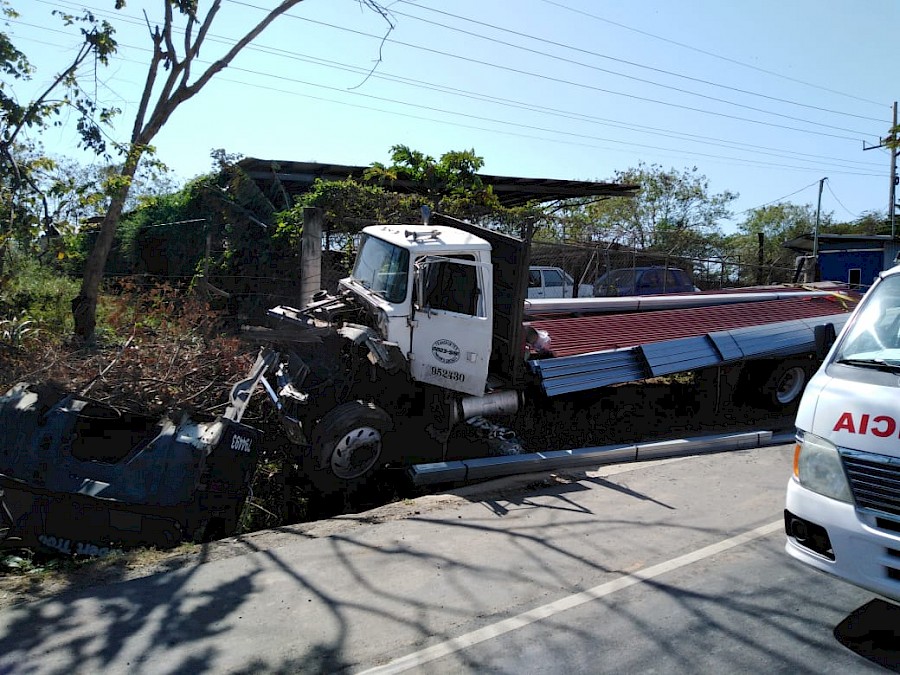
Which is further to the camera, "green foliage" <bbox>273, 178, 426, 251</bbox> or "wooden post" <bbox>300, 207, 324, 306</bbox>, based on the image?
"green foliage" <bbox>273, 178, 426, 251</bbox>

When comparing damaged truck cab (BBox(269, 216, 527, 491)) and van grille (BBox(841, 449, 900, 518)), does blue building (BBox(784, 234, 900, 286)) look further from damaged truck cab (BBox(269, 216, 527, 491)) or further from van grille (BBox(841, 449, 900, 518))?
van grille (BBox(841, 449, 900, 518))

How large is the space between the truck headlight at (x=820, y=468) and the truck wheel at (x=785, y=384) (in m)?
7.33

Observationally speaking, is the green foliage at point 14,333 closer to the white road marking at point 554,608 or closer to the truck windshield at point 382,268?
the truck windshield at point 382,268

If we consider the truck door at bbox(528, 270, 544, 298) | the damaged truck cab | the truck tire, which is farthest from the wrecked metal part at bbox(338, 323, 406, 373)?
the truck door at bbox(528, 270, 544, 298)

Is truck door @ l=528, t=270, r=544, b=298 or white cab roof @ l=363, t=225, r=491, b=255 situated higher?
white cab roof @ l=363, t=225, r=491, b=255

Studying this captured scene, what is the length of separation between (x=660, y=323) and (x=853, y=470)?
278 inches

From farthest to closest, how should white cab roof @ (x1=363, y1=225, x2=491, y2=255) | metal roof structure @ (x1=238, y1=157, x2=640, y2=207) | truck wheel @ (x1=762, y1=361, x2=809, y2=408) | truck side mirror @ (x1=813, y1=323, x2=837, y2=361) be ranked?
metal roof structure @ (x1=238, y1=157, x2=640, y2=207)
truck wheel @ (x1=762, y1=361, x2=809, y2=408)
white cab roof @ (x1=363, y1=225, x2=491, y2=255)
truck side mirror @ (x1=813, y1=323, x2=837, y2=361)

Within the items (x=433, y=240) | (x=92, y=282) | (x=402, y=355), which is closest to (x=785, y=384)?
(x=433, y=240)

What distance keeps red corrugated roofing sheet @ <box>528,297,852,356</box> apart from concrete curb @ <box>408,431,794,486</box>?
1.49 metres

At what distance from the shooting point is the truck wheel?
10367 mm

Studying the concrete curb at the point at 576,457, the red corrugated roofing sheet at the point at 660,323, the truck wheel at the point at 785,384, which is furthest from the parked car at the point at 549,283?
the concrete curb at the point at 576,457

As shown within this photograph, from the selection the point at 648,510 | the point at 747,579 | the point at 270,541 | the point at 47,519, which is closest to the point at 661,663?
the point at 747,579

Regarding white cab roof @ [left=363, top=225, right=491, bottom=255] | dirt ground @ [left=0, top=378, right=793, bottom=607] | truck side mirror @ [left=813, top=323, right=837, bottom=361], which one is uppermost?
white cab roof @ [left=363, top=225, right=491, bottom=255]

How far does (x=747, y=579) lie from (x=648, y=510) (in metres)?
1.51
